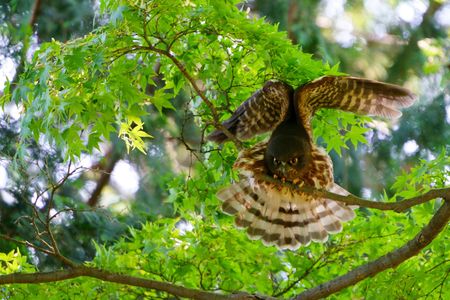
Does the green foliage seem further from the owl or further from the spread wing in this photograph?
the spread wing

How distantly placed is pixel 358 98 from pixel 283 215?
1.02 meters

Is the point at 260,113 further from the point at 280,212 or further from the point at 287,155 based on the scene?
the point at 280,212

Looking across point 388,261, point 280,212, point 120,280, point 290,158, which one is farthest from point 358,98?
point 120,280

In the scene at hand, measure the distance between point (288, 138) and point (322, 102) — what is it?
32cm

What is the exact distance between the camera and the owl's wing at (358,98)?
198 inches

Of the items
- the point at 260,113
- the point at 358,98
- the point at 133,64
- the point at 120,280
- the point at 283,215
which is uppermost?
the point at 133,64

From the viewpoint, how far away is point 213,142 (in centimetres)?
530

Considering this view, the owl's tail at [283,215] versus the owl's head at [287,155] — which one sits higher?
the owl's head at [287,155]

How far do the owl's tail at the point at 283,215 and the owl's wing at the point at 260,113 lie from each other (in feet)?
1.24

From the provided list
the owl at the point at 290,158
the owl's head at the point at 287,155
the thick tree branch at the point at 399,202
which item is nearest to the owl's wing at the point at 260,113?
the owl at the point at 290,158

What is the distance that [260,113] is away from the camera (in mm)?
5367

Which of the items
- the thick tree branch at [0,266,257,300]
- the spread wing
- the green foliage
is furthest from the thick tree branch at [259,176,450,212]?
the spread wing

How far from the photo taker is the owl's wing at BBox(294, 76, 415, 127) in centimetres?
502

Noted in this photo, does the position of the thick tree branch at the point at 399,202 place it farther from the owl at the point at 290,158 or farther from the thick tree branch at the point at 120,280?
the thick tree branch at the point at 120,280
